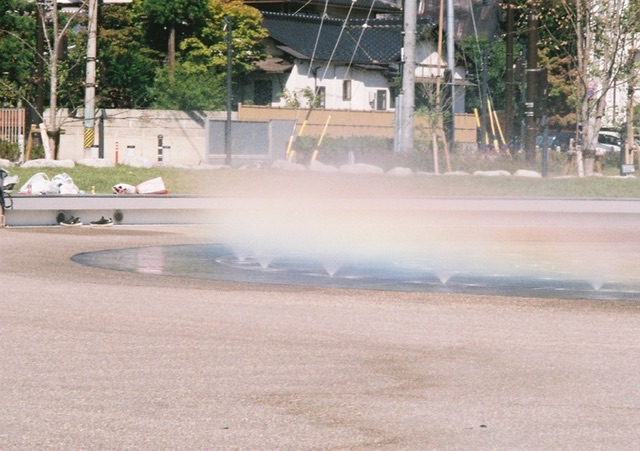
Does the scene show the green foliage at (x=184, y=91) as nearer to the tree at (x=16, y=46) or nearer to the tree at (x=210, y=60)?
the tree at (x=210, y=60)

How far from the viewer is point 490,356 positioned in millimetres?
9242

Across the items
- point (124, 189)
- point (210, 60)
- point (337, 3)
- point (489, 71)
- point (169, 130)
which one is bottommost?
point (124, 189)

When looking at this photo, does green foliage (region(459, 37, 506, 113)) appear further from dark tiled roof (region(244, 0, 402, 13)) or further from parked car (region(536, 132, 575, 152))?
dark tiled roof (region(244, 0, 402, 13))

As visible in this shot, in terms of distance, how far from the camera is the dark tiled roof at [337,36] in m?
67.6

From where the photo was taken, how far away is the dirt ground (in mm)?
6730

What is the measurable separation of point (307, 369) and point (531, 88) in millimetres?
32908

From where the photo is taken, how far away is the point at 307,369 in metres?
8.62

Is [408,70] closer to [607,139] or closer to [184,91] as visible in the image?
[184,91]

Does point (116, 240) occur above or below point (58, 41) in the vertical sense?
below

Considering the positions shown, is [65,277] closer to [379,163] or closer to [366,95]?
[379,163]

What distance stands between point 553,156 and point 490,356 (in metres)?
37.4

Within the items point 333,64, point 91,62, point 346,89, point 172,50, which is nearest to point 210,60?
point 172,50

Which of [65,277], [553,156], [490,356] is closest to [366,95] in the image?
[553,156]

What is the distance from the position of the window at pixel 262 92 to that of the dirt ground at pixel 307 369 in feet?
179
